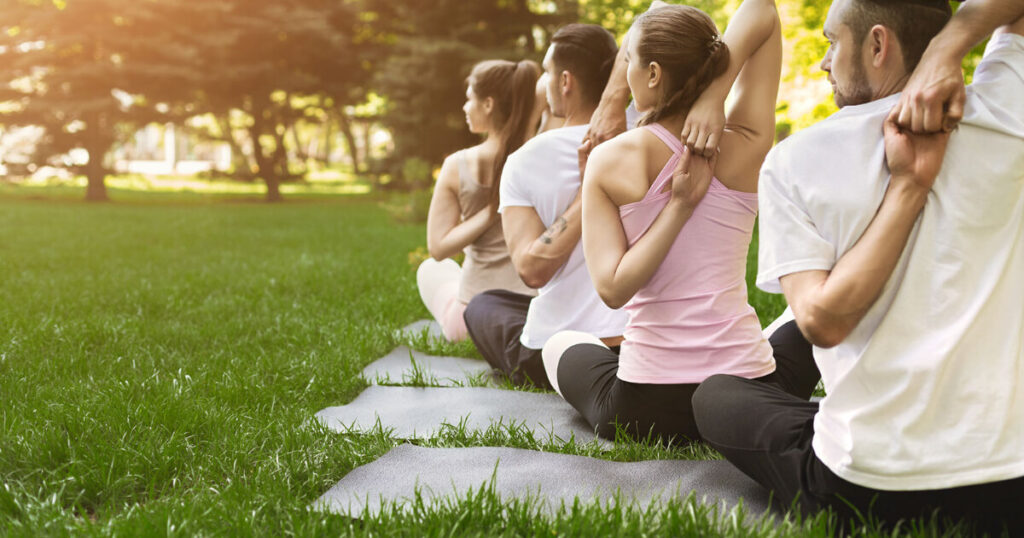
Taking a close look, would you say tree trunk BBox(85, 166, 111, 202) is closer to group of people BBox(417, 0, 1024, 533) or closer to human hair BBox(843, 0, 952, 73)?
group of people BBox(417, 0, 1024, 533)

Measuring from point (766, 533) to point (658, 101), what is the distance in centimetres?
139

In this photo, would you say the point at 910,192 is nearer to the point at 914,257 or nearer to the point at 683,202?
the point at 914,257

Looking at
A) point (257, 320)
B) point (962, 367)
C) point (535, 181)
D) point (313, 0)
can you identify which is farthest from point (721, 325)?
point (313, 0)

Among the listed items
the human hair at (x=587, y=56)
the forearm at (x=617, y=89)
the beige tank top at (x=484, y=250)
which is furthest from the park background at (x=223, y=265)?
the human hair at (x=587, y=56)

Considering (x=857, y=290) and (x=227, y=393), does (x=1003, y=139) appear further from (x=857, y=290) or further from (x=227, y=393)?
(x=227, y=393)

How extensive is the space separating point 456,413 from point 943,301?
7.24 feet

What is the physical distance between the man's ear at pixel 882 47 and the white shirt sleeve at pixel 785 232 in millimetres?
317

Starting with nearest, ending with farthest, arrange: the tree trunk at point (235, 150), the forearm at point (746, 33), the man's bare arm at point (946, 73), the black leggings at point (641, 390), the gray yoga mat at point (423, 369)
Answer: the man's bare arm at point (946, 73), the forearm at point (746, 33), the black leggings at point (641, 390), the gray yoga mat at point (423, 369), the tree trunk at point (235, 150)

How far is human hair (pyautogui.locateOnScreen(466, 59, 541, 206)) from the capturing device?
4.45 metres

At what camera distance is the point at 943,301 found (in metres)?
1.97

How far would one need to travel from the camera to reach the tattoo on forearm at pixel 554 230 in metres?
3.68

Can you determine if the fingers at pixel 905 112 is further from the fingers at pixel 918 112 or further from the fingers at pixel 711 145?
the fingers at pixel 711 145

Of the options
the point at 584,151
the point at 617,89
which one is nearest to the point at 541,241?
the point at 584,151

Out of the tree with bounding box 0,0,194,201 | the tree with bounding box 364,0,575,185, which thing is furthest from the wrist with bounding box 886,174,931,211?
the tree with bounding box 0,0,194,201
